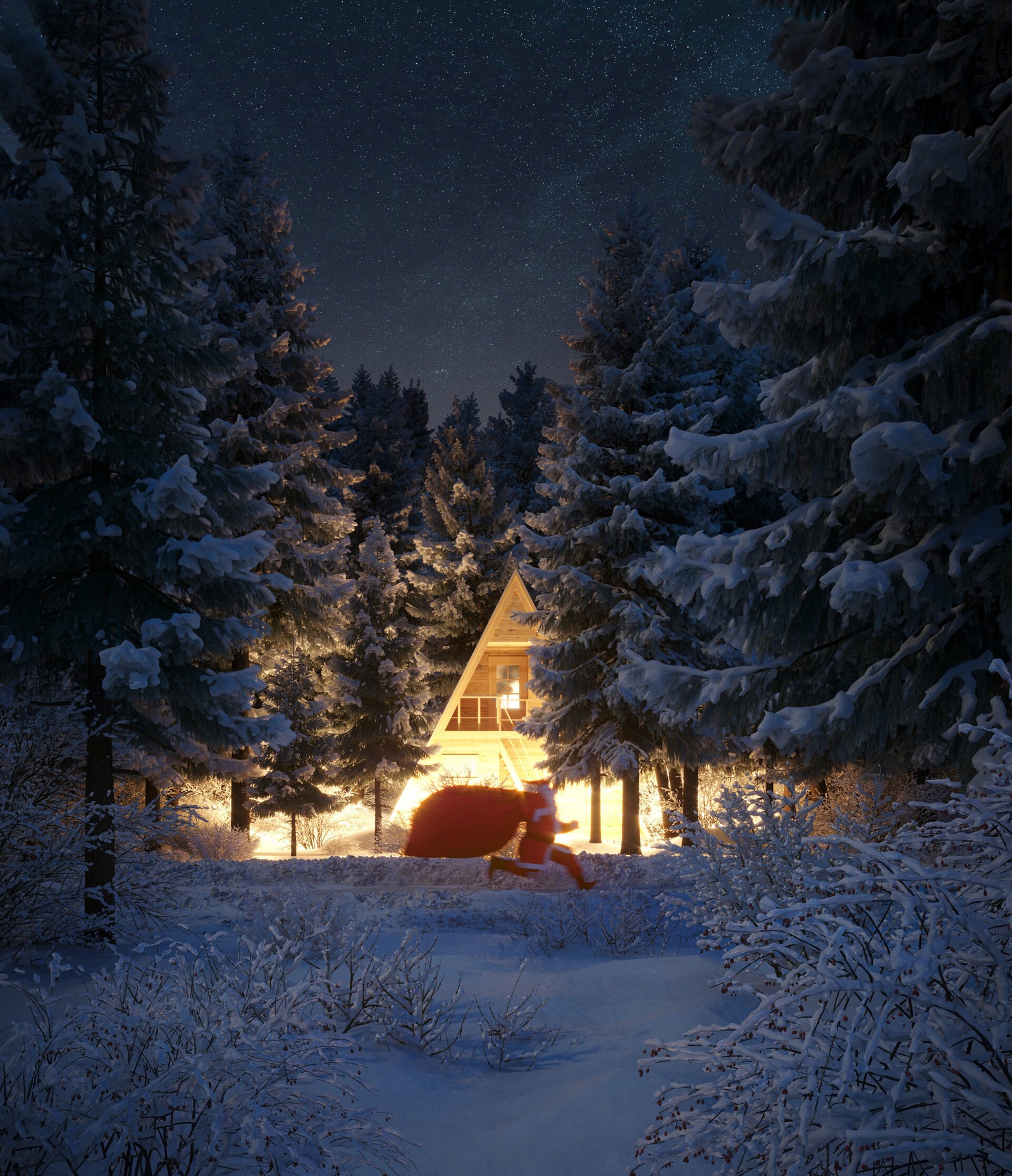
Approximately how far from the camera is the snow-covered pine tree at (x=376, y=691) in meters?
22.4

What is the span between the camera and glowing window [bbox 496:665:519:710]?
23.8 meters

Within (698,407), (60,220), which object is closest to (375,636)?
(698,407)

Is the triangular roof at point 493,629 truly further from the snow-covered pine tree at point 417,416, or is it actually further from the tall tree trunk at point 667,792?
the snow-covered pine tree at point 417,416

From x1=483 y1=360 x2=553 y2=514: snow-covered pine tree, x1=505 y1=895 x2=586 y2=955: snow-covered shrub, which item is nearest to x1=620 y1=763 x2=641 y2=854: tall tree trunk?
x1=505 y1=895 x2=586 y2=955: snow-covered shrub

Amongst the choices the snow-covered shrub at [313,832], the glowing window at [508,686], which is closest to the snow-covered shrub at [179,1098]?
the snow-covered shrub at [313,832]

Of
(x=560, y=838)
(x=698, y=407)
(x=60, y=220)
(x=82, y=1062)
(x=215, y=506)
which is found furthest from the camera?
(x=560, y=838)

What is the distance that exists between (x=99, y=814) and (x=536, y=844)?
269 inches

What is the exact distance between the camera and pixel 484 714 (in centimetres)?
2430

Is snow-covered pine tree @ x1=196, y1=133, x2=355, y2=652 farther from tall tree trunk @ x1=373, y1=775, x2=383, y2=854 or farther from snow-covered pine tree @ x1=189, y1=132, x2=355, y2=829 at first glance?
tall tree trunk @ x1=373, y1=775, x2=383, y2=854

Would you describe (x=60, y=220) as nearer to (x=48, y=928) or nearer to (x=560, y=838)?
(x=48, y=928)

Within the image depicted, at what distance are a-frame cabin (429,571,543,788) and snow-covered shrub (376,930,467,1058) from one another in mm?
18424

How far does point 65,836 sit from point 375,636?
16273 mm

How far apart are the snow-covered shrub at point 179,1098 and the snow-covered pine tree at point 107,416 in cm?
447

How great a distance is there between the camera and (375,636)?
22672 millimetres
